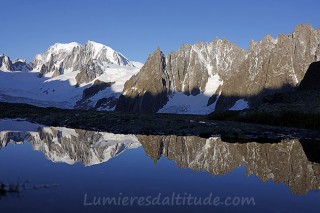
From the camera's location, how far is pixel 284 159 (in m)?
28.0

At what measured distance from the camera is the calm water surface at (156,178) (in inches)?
614

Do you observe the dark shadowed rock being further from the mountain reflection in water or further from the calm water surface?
the calm water surface

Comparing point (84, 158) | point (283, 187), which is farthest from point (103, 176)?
point (283, 187)

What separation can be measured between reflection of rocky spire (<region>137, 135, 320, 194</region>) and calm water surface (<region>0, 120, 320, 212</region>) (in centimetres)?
6

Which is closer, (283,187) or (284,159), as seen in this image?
(283,187)

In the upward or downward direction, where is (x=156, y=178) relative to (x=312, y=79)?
downward

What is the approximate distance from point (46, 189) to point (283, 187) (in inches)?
454

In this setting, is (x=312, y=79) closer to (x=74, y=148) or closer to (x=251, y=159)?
(x=251, y=159)

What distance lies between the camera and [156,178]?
21.0 meters

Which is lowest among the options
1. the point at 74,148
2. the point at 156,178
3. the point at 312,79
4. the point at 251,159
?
the point at 156,178

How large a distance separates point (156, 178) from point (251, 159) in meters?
9.53

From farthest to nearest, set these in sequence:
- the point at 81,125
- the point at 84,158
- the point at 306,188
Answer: the point at 81,125, the point at 84,158, the point at 306,188

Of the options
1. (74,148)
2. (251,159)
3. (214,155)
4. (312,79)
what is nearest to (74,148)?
(74,148)

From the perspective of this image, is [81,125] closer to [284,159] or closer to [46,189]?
[284,159]
